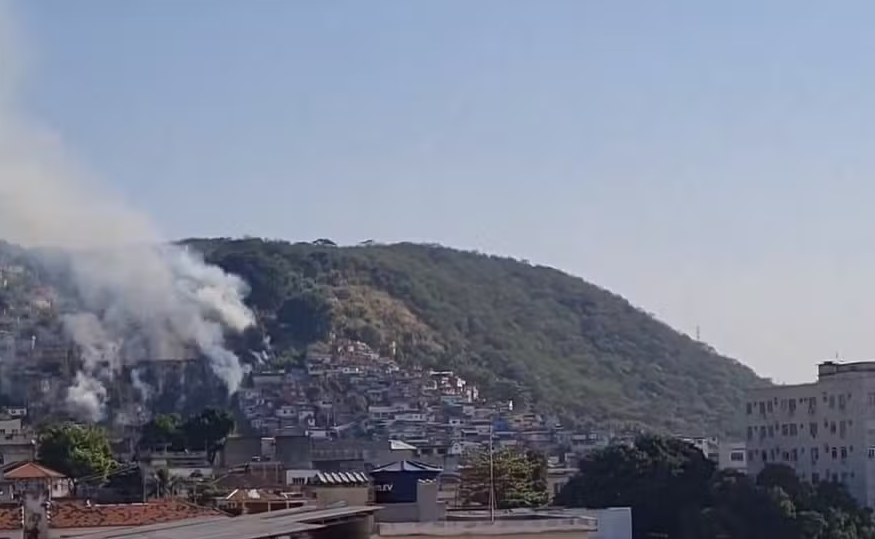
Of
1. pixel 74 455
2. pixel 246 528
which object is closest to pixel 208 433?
pixel 74 455

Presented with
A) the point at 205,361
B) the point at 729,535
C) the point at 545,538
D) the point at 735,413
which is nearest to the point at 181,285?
the point at 205,361

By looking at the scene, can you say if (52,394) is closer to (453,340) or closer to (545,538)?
(453,340)

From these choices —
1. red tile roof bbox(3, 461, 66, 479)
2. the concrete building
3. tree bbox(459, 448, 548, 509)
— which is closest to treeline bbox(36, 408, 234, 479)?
red tile roof bbox(3, 461, 66, 479)

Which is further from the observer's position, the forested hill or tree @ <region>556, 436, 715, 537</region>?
the forested hill

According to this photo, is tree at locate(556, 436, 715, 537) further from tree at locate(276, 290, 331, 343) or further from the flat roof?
tree at locate(276, 290, 331, 343)

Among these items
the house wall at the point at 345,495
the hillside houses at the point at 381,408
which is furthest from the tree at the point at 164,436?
the house wall at the point at 345,495

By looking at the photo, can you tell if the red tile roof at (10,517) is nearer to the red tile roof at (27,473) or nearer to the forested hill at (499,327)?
the red tile roof at (27,473)
